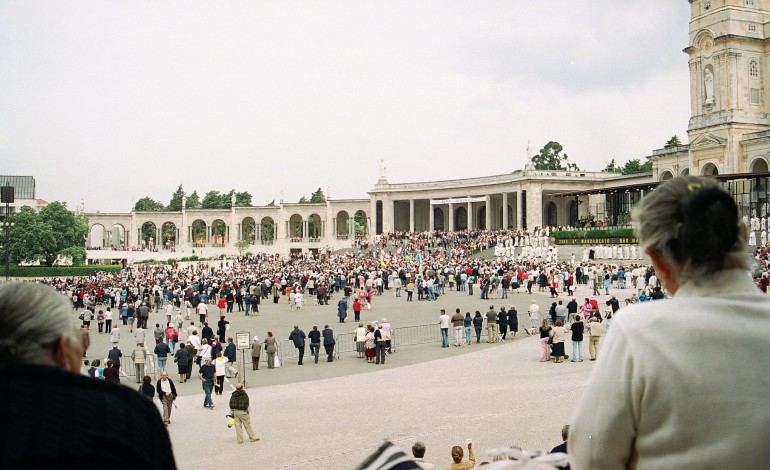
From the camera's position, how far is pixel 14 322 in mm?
2008

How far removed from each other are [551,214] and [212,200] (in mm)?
62466

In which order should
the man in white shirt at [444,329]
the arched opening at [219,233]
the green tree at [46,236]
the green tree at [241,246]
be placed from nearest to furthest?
the man in white shirt at [444,329] < the green tree at [46,236] < the green tree at [241,246] < the arched opening at [219,233]

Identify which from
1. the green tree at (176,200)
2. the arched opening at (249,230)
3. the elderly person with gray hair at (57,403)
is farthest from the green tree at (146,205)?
the elderly person with gray hair at (57,403)

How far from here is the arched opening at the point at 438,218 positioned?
279 ft

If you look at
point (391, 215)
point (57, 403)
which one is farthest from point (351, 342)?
point (391, 215)

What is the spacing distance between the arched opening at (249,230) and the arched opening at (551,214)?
39874 millimetres

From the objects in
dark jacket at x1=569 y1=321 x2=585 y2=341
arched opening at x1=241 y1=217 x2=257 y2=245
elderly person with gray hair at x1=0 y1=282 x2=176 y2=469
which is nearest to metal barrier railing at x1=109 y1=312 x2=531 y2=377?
dark jacket at x1=569 y1=321 x2=585 y2=341

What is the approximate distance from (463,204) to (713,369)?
81589mm

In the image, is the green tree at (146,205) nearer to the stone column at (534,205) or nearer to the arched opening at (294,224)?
the arched opening at (294,224)

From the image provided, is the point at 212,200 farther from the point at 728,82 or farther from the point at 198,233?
the point at 728,82

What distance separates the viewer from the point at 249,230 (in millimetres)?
98938

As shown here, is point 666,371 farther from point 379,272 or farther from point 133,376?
point 379,272

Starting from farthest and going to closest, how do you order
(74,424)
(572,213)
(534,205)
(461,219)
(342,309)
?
(461,219)
(572,213)
(534,205)
(342,309)
(74,424)

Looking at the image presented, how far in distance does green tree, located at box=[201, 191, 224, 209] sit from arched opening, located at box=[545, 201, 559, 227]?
197ft
